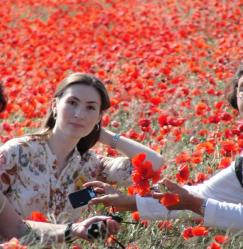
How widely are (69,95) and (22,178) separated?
1.51 ft

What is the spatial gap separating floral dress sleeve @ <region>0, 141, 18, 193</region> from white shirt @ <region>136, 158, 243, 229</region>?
0.79 m

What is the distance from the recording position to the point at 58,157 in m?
4.07

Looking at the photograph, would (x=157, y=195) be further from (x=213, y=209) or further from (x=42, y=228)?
(x=42, y=228)

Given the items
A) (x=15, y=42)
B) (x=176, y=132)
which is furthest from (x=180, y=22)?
(x=176, y=132)

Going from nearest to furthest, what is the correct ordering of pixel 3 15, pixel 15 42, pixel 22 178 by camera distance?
pixel 22 178 < pixel 15 42 < pixel 3 15

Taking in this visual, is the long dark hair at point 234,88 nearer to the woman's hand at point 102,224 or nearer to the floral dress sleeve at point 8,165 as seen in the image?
the floral dress sleeve at point 8,165

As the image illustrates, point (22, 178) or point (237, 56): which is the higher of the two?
point (237, 56)

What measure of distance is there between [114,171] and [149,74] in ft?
9.90

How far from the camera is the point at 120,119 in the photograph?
6.55 meters

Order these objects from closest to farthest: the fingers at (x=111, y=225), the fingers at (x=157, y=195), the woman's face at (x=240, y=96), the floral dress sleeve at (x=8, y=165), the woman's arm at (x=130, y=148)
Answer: the fingers at (x=111, y=225) < the fingers at (x=157, y=195) < the woman's face at (x=240, y=96) < the floral dress sleeve at (x=8, y=165) < the woman's arm at (x=130, y=148)

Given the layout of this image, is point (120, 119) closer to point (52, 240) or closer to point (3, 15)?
point (52, 240)

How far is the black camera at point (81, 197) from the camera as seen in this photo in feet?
10.8

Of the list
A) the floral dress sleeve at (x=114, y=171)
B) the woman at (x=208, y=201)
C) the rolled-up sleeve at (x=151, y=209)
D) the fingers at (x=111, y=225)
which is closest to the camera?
the fingers at (x=111, y=225)

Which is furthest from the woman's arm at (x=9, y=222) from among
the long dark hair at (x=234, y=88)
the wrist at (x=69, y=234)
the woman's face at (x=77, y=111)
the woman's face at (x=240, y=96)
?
the long dark hair at (x=234, y=88)
